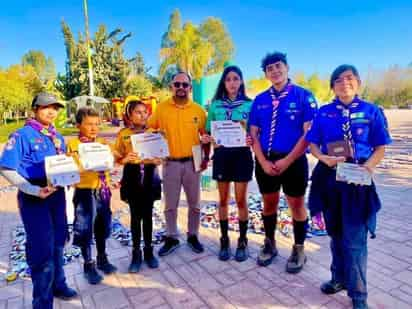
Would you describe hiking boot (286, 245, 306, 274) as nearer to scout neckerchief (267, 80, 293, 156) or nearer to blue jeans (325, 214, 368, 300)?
blue jeans (325, 214, 368, 300)

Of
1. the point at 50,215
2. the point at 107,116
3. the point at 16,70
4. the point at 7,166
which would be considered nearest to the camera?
the point at 7,166

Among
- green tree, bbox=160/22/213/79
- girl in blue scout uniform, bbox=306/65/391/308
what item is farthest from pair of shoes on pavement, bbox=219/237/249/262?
green tree, bbox=160/22/213/79

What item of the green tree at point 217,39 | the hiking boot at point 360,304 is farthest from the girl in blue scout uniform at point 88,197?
the green tree at point 217,39

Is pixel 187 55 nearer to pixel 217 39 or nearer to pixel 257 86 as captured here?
pixel 257 86

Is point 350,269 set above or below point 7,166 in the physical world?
below

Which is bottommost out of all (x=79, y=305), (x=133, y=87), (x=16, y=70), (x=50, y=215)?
(x=79, y=305)

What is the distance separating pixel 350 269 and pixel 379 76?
313ft

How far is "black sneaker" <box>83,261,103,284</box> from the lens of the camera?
287 centimetres

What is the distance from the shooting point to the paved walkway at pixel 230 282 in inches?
99.9

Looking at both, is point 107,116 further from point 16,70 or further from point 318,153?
point 318,153

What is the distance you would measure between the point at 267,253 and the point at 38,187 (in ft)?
7.55

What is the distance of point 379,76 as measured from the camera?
8256 centimetres

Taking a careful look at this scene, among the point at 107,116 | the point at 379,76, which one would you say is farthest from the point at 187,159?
the point at 379,76

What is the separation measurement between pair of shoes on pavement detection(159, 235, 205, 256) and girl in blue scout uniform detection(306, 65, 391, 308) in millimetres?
1591
